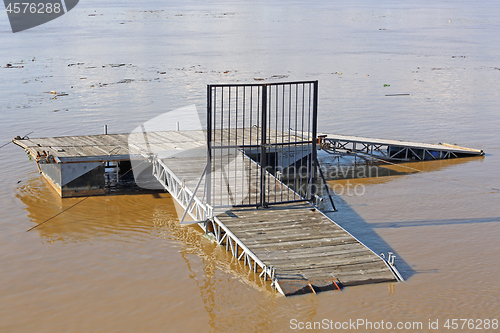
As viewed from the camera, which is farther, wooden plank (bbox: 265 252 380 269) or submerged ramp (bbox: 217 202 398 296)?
wooden plank (bbox: 265 252 380 269)

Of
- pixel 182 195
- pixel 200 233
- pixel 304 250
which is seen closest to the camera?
pixel 304 250


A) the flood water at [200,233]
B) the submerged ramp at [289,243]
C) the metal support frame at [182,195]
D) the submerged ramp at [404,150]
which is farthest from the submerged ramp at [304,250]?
the submerged ramp at [404,150]

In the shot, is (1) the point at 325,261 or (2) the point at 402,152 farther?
(2) the point at 402,152

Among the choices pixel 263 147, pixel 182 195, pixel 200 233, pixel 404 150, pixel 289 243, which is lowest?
pixel 200 233

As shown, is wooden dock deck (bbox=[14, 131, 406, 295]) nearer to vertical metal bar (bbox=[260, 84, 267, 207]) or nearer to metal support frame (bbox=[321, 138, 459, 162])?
vertical metal bar (bbox=[260, 84, 267, 207])

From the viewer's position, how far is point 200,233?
1493cm

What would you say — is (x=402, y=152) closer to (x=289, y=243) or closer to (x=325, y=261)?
(x=289, y=243)

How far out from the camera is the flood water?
10.8m

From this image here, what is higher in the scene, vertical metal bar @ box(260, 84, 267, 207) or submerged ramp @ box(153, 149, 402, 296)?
vertical metal bar @ box(260, 84, 267, 207)

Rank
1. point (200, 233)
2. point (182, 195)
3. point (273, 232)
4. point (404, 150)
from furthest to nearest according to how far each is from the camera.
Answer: point (404, 150)
point (182, 195)
point (200, 233)
point (273, 232)

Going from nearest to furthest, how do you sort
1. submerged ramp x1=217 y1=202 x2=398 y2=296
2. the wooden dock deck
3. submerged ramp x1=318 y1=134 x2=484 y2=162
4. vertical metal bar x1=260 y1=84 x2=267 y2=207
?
submerged ramp x1=217 y1=202 x2=398 y2=296 → the wooden dock deck → vertical metal bar x1=260 y1=84 x2=267 y2=207 → submerged ramp x1=318 y1=134 x2=484 y2=162

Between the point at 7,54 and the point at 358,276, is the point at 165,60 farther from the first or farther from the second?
the point at 358,276

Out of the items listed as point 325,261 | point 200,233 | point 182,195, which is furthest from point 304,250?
point 182,195

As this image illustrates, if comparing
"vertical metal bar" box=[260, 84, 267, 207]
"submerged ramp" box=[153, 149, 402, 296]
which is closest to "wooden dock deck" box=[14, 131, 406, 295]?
"submerged ramp" box=[153, 149, 402, 296]
